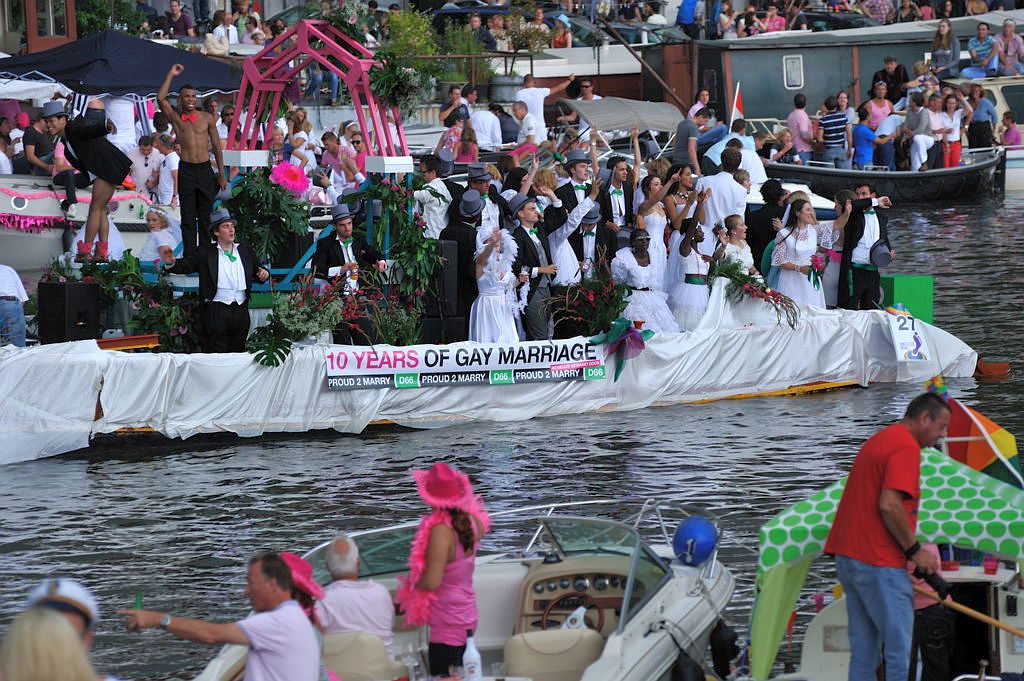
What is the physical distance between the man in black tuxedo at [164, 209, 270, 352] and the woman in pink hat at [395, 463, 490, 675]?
699 cm

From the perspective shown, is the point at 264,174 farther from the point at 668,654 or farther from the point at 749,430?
the point at 668,654

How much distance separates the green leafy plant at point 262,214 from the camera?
1518cm

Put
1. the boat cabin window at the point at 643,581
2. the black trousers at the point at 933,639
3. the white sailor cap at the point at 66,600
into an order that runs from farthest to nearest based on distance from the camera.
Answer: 1. the black trousers at the point at 933,639
2. the boat cabin window at the point at 643,581
3. the white sailor cap at the point at 66,600

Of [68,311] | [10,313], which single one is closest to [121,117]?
[10,313]

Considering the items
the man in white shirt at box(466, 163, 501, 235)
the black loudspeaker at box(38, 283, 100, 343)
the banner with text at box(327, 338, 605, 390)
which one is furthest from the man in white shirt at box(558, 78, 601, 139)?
the black loudspeaker at box(38, 283, 100, 343)

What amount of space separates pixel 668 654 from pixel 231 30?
1043 inches

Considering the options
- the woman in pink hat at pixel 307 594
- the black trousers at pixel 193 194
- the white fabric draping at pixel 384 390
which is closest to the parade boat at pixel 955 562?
the woman in pink hat at pixel 307 594

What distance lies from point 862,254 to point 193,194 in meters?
6.83

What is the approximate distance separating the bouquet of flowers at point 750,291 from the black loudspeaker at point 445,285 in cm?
262

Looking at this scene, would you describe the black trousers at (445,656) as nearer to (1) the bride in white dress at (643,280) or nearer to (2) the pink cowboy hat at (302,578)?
(2) the pink cowboy hat at (302,578)

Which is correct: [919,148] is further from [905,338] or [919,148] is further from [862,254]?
[905,338]

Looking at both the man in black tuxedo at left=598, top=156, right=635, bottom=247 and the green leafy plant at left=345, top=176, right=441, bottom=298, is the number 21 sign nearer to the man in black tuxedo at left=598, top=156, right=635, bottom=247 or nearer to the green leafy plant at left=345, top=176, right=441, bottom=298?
the man in black tuxedo at left=598, top=156, right=635, bottom=247

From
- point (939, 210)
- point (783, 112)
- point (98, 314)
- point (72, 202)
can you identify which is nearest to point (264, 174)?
point (98, 314)

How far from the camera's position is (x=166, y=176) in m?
21.6
